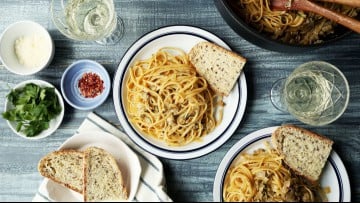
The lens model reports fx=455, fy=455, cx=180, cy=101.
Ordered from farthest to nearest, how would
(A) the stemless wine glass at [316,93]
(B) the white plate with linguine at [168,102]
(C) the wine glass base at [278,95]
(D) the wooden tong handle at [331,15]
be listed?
(C) the wine glass base at [278,95], (B) the white plate with linguine at [168,102], (A) the stemless wine glass at [316,93], (D) the wooden tong handle at [331,15]

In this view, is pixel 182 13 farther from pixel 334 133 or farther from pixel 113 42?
pixel 334 133

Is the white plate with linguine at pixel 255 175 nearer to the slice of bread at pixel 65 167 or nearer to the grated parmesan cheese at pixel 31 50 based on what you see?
the slice of bread at pixel 65 167

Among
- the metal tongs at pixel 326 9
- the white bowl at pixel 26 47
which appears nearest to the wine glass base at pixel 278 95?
the metal tongs at pixel 326 9

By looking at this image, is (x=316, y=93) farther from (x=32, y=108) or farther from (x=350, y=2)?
(x=32, y=108)

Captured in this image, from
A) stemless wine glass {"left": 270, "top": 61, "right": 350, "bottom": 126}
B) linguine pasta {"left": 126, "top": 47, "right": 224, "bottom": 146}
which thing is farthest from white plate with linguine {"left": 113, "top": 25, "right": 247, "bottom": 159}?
stemless wine glass {"left": 270, "top": 61, "right": 350, "bottom": 126}

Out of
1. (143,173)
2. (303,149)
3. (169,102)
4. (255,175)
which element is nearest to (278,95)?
(303,149)

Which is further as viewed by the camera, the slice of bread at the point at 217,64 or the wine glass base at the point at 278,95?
the wine glass base at the point at 278,95
